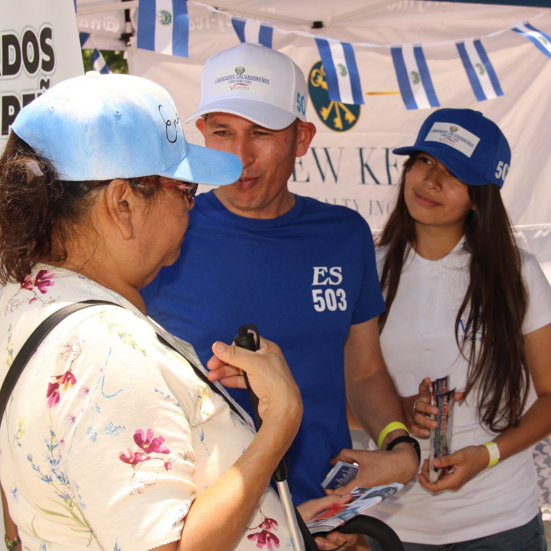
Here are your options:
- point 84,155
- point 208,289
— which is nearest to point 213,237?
point 208,289

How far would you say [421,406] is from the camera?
2.44 meters

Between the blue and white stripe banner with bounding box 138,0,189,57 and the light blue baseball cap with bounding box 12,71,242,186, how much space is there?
170 centimetres

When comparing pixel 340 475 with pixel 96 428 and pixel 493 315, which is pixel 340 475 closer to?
pixel 493 315

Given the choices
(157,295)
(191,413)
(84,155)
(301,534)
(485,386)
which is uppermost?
(84,155)

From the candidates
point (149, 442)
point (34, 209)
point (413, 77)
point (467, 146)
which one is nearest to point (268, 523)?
point (149, 442)

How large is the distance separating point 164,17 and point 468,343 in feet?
5.96

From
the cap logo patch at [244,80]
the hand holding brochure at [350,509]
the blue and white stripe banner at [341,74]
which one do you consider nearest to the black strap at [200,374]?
the hand holding brochure at [350,509]

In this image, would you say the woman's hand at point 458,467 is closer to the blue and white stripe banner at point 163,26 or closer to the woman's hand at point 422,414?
the woman's hand at point 422,414

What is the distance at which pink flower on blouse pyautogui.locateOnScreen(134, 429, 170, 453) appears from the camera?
1.07 meters

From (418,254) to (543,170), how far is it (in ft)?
8.39

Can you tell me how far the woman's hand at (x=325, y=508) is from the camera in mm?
1931

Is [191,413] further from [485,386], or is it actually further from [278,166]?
[485,386]

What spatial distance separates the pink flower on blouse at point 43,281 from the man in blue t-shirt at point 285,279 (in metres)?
0.88

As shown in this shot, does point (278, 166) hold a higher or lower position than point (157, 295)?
higher
